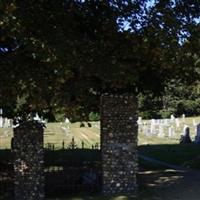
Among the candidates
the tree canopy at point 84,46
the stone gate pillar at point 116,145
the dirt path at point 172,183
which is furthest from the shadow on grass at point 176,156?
the tree canopy at point 84,46

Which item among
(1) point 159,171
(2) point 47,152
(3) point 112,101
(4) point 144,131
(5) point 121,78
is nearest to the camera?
(5) point 121,78

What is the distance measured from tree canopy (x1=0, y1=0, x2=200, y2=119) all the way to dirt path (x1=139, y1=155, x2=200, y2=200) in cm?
320

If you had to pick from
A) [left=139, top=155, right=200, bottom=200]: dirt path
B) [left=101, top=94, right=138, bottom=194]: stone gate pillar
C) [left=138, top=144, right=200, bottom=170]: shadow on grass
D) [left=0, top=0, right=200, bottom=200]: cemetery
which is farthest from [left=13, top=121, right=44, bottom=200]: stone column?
[left=138, top=144, right=200, bottom=170]: shadow on grass

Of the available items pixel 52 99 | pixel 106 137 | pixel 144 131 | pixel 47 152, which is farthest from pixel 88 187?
pixel 144 131

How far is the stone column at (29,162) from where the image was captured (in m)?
15.9

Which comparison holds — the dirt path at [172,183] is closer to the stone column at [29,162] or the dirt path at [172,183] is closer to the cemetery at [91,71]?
the cemetery at [91,71]

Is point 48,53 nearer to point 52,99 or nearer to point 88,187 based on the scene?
point 52,99

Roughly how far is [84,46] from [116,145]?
3.12 metres

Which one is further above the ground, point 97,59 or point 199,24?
point 199,24

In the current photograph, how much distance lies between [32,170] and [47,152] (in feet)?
32.1

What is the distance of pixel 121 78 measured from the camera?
15406mm

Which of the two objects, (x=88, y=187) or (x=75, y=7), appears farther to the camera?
(x=88, y=187)

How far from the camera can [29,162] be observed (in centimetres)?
1593

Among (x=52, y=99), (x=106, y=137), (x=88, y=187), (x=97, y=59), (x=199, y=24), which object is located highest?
(x=199, y=24)
